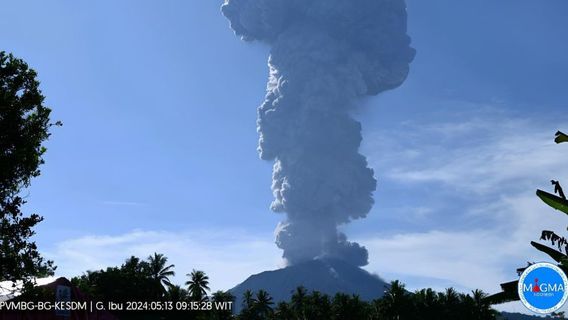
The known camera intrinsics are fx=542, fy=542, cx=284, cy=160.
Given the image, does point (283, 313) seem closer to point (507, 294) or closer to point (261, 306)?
point (261, 306)

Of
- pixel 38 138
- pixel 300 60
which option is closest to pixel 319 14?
pixel 300 60

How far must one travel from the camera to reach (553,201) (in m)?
7.43

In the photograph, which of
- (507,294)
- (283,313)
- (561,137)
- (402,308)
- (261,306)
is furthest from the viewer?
(261,306)

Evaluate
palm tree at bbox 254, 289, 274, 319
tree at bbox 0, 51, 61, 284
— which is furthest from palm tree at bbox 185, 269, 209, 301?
tree at bbox 0, 51, 61, 284

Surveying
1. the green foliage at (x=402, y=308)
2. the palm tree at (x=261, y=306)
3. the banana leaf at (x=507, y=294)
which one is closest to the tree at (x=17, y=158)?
the banana leaf at (x=507, y=294)

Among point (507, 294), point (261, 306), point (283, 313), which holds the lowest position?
point (507, 294)

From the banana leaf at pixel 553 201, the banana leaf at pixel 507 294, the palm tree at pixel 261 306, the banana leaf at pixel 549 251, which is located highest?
the palm tree at pixel 261 306

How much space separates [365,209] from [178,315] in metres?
126

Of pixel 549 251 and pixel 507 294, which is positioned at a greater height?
pixel 549 251

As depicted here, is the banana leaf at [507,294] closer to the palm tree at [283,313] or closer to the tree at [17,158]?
the tree at [17,158]

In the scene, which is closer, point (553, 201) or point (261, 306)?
point (553, 201)

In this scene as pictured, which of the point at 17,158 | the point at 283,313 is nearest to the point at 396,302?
the point at 283,313

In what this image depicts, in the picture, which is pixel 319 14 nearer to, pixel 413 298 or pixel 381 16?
pixel 381 16

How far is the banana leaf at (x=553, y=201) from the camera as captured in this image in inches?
288
